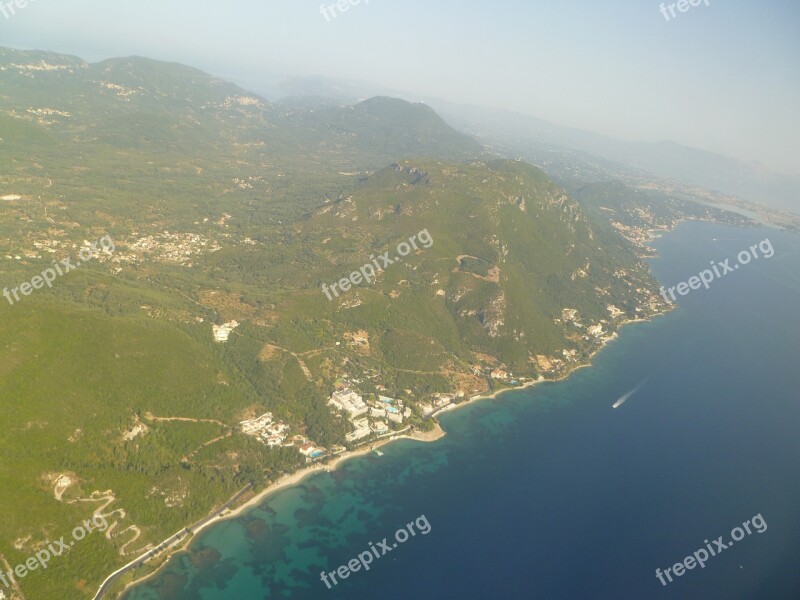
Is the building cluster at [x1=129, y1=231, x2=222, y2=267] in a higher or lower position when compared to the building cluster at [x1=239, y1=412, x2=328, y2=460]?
higher

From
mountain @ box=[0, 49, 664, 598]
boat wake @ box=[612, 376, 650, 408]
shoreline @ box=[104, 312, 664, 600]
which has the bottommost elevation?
boat wake @ box=[612, 376, 650, 408]

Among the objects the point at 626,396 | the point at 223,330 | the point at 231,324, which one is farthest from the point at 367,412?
the point at 626,396

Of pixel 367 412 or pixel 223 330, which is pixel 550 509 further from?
pixel 223 330

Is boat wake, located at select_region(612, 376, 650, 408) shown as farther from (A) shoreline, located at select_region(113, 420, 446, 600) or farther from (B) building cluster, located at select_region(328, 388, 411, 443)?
(B) building cluster, located at select_region(328, 388, 411, 443)

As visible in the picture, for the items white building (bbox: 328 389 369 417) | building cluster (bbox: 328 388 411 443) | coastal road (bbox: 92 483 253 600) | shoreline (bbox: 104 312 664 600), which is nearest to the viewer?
coastal road (bbox: 92 483 253 600)

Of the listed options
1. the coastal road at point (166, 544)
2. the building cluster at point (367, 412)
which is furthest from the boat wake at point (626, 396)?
the coastal road at point (166, 544)

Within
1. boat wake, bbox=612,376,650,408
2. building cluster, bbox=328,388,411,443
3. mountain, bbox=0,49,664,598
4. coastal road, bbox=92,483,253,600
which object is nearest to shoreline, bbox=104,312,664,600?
coastal road, bbox=92,483,253,600

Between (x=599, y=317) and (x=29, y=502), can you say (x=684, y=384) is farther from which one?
(x=29, y=502)
